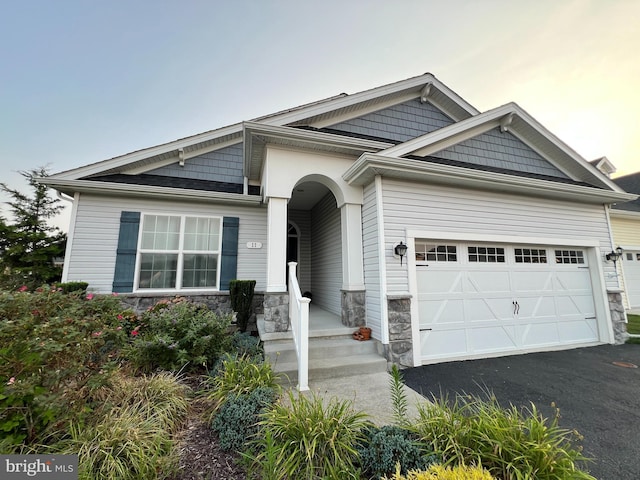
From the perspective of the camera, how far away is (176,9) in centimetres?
638

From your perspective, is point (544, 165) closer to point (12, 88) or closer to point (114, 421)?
point (114, 421)

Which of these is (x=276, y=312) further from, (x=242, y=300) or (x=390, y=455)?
(x=390, y=455)

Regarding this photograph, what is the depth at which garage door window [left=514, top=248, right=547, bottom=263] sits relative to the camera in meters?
5.83

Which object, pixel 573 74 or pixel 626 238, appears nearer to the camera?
pixel 573 74

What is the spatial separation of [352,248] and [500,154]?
458 centimetres

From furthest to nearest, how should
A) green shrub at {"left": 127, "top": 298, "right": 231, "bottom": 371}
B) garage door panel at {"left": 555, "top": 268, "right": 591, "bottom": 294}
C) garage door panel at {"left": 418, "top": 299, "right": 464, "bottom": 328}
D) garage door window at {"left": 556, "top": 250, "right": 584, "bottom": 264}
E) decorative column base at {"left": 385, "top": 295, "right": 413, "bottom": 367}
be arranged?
garage door window at {"left": 556, "top": 250, "right": 584, "bottom": 264}
garage door panel at {"left": 555, "top": 268, "right": 591, "bottom": 294}
garage door panel at {"left": 418, "top": 299, "right": 464, "bottom": 328}
decorative column base at {"left": 385, "top": 295, "right": 413, "bottom": 367}
green shrub at {"left": 127, "top": 298, "right": 231, "bottom": 371}

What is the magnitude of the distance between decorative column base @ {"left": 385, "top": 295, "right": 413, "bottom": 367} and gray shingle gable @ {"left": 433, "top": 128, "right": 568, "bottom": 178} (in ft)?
11.3

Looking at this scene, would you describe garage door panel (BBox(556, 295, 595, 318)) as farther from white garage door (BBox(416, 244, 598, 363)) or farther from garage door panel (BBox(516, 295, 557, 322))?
garage door panel (BBox(516, 295, 557, 322))

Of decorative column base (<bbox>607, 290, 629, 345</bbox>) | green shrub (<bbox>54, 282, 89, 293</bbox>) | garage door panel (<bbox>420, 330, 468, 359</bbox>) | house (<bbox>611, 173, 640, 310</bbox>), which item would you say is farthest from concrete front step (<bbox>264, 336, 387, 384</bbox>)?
house (<bbox>611, 173, 640, 310</bbox>)

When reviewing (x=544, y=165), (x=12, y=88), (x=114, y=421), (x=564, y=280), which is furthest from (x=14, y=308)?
(x=544, y=165)

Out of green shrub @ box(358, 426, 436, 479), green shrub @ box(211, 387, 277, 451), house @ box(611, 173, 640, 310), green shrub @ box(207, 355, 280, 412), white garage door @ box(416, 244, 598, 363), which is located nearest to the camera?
green shrub @ box(358, 426, 436, 479)

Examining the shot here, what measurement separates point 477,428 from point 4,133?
46.9 feet

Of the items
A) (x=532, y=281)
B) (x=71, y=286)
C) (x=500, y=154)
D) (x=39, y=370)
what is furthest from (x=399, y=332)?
(x=71, y=286)

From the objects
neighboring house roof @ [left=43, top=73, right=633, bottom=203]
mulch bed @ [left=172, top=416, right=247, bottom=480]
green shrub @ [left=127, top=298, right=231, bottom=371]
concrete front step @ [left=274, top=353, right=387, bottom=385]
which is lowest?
mulch bed @ [left=172, top=416, right=247, bottom=480]
